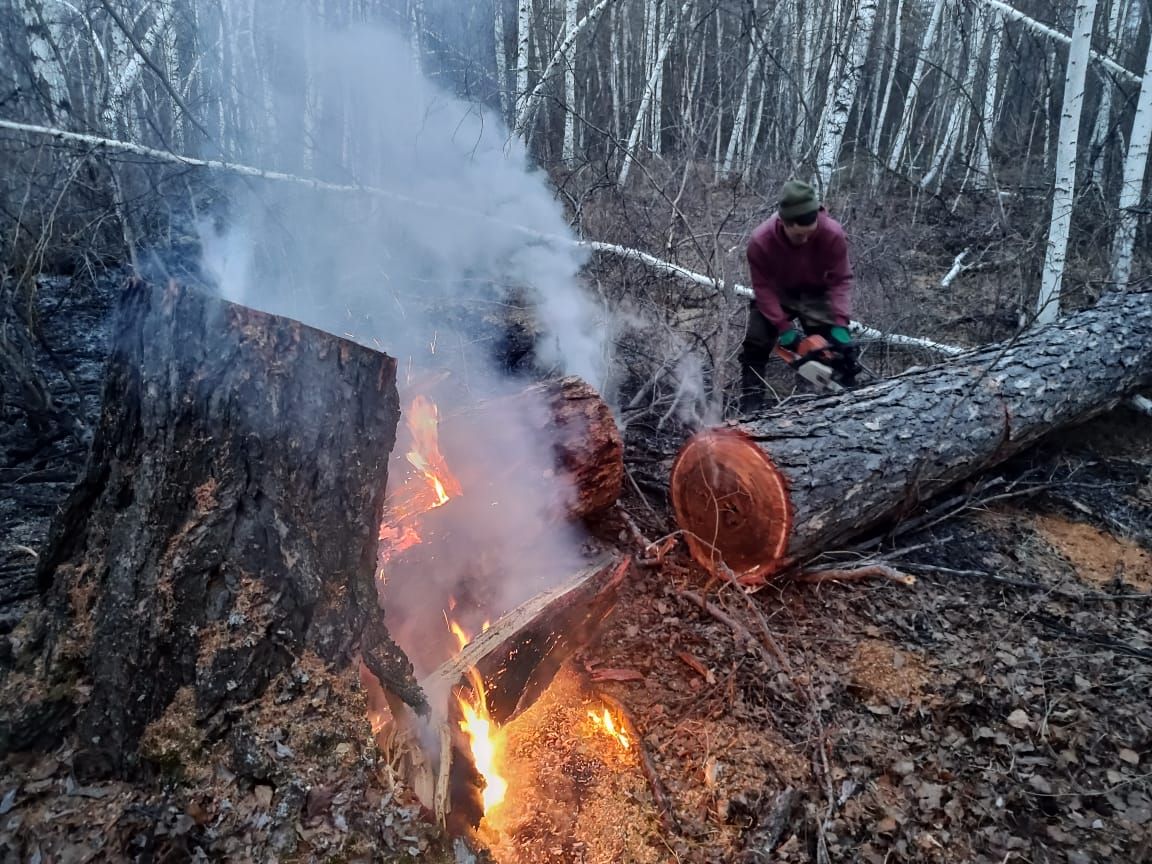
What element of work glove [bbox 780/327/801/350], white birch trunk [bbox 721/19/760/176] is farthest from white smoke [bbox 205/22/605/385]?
white birch trunk [bbox 721/19/760/176]

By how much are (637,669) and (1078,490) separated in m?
3.24

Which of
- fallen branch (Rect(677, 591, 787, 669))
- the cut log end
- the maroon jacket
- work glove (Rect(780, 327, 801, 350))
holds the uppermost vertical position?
the maroon jacket

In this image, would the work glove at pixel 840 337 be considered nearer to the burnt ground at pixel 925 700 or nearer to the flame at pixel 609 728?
the burnt ground at pixel 925 700

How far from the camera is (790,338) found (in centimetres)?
427

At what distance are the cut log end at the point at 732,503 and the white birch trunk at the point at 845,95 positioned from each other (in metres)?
5.66

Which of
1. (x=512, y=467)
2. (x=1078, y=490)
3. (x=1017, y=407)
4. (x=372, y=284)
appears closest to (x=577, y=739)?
(x=512, y=467)

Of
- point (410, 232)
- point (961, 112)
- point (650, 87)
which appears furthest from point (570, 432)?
point (961, 112)

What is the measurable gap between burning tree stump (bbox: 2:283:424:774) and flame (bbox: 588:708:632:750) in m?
0.88

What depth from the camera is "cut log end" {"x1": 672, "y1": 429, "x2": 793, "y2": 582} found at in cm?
301

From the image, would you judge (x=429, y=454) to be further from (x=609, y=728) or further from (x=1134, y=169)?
(x=1134, y=169)

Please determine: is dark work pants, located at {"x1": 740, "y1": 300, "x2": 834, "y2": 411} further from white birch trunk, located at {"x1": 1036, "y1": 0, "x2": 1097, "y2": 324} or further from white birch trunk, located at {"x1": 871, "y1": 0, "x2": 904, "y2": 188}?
white birch trunk, located at {"x1": 871, "y1": 0, "x2": 904, "y2": 188}

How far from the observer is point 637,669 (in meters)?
2.90

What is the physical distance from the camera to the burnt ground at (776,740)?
170cm

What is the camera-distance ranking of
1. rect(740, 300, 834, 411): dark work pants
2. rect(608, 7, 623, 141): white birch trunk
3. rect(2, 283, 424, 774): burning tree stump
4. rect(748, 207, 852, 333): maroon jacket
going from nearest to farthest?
rect(2, 283, 424, 774): burning tree stump
rect(748, 207, 852, 333): maroon jacket
rect(740, 300, 834, 411): dark work pants
rect(608, 7, 623, 141): white birch trunk
